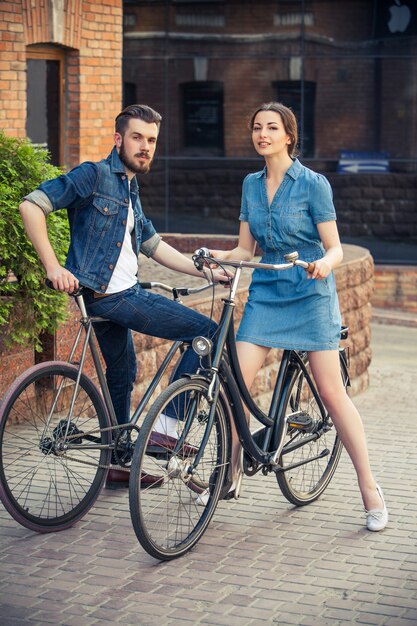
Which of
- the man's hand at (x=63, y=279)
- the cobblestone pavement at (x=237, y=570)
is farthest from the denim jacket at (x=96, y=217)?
the cobblestone pavement at (x=237, y=570)

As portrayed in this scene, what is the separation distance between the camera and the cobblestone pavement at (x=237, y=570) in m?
4.56

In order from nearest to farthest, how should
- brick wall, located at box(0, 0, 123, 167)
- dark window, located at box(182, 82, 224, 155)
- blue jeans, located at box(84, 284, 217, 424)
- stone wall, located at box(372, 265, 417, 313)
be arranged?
blue jeans, located at box(84, 284, 217, 424) < brick wall, located at box(0, 0, 123, 167) < stone wall, located at box(372, 265, 417, 313) < dark window, located at box(182, 82, 224, 155)

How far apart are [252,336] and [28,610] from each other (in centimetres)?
163

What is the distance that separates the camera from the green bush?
6.49 meters

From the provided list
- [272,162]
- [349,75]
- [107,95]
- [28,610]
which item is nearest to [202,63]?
[349,75]

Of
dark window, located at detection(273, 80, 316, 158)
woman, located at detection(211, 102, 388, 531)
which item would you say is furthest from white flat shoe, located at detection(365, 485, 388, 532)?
dark window, located at detection(273, 80, 316, 158)

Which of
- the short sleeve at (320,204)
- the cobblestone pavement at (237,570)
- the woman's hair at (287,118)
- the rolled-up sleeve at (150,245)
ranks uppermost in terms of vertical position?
the woman's hair at (287,118)

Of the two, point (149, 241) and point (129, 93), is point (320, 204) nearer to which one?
point (149, 241)

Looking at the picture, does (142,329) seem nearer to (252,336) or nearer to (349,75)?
(252,336)

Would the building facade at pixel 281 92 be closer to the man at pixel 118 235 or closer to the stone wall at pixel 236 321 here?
the stone wall at pixel 236 321

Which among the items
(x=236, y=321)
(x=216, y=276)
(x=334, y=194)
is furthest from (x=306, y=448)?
(x=334, y=194)

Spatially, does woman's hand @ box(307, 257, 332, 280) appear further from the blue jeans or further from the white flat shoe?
the white flat shoe

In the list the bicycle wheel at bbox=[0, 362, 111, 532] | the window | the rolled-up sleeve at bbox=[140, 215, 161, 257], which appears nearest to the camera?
the bicycle wheel at bbox=[0, 362, 111, 532]

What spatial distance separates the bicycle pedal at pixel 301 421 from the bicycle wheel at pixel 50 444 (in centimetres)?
88
